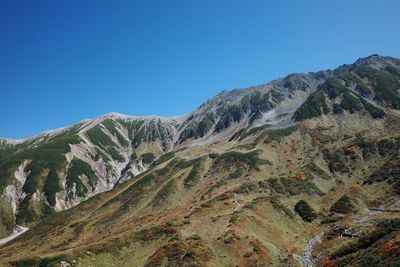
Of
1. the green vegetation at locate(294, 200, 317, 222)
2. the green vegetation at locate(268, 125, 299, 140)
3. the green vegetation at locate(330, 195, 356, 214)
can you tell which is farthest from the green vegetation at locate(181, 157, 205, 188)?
the green vegetation at locate(330, 195, 356, 214)

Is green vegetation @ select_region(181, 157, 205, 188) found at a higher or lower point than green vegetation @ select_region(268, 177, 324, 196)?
higher

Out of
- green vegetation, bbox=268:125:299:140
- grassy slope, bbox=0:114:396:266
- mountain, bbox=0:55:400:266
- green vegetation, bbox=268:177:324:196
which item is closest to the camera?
mountain, bbox=0:55:400:266

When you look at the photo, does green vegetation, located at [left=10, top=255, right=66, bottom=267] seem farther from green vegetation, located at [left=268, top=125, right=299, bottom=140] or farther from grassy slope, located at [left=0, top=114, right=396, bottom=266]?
green vegetation, located at [left=268, top=125, right=299, bottom=140]

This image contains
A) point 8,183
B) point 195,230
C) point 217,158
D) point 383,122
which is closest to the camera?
point 195,230

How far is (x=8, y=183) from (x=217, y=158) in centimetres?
12055

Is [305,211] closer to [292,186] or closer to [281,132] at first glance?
[292,186]

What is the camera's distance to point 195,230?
3553 inches

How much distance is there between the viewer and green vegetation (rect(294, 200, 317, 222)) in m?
100

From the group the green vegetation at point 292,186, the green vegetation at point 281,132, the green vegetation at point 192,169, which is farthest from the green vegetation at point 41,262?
the green vegetation at point 281,132

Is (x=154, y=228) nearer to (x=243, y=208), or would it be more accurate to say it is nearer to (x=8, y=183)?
(x=243, y=208)

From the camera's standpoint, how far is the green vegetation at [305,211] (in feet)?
330

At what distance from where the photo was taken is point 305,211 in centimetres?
10350

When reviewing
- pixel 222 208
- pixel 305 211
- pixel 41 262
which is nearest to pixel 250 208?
pixel 222 208

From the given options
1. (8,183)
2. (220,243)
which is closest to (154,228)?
(220,243)
